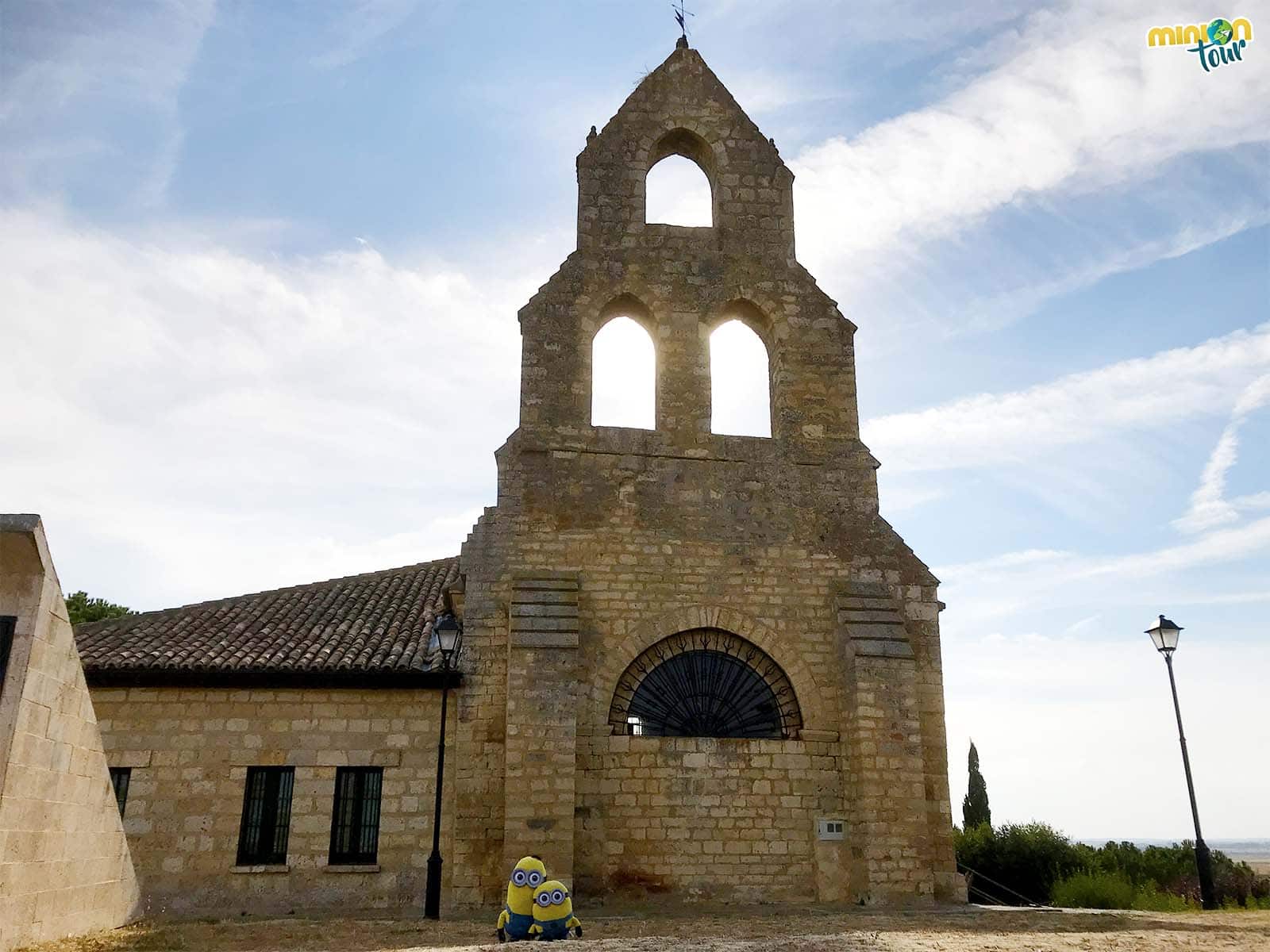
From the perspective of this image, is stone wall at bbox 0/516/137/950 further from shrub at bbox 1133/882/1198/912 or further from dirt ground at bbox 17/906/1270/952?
shrub at bbox 1133/882/1198/912

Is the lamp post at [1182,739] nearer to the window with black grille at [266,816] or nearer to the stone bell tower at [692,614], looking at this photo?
the stone bell tower at [692,614]

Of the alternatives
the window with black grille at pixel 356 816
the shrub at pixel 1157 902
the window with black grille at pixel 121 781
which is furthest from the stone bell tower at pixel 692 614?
the window with black grille at pixel 121 781

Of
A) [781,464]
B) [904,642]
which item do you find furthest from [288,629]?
[904,642]

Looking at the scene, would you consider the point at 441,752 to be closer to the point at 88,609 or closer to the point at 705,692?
the point at 705,692

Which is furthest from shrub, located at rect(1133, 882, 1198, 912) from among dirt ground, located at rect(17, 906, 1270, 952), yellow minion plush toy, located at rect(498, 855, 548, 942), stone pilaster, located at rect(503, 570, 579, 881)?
yellow minion plush toy, located at rect(498, 855, 548, 942)

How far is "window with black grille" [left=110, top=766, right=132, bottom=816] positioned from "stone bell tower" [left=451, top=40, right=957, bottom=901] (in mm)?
4629

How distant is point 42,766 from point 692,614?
858 cm

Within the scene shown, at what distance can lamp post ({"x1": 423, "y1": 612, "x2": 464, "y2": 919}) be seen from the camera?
1235 centimetres

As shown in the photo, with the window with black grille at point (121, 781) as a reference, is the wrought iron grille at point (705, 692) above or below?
above

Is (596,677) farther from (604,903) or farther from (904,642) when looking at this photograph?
(904,642)

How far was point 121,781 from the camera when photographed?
548 inches

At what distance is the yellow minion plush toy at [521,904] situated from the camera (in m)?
9.29

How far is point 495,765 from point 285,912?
333 cm

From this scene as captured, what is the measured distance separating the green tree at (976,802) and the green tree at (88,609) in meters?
24.0
